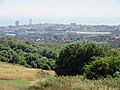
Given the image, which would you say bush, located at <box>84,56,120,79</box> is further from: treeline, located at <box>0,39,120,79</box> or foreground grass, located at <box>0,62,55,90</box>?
foreground grass, located at <box>0,62,55,90</box>

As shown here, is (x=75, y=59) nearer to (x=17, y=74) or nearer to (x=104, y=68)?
(x=17, y=74)

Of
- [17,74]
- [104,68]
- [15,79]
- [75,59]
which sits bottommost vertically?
[75,59]

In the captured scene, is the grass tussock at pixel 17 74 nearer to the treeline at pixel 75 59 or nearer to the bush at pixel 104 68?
the treeline at pixel 75 59

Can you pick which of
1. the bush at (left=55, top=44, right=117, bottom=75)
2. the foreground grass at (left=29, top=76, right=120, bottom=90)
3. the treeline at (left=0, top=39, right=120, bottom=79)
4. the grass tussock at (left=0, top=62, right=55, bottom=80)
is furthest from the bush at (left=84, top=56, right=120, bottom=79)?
the bush at (left=55, top=44, right=117, bottom=75)

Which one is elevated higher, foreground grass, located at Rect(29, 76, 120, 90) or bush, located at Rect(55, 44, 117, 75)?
foreground grass, located at Rect(29, 76, 120, 90)

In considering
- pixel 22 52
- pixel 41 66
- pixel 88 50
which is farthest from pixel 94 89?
pixel 22 52

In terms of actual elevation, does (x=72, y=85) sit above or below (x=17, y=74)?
above

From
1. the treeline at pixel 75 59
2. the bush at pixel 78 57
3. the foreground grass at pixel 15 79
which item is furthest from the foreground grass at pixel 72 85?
the bush at pixel 78 57

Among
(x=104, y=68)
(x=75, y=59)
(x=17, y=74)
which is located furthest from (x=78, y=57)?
(x=104, y=68)

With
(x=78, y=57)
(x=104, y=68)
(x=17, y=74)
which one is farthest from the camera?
(x=78, y=57)

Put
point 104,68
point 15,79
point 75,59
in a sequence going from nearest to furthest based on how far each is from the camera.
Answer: point 104,68 < point 15,79 < point 75,59

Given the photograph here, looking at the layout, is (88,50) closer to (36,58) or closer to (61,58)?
(61,58)

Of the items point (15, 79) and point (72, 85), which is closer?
point (72, 85)

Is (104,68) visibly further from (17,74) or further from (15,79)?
(17,74)
